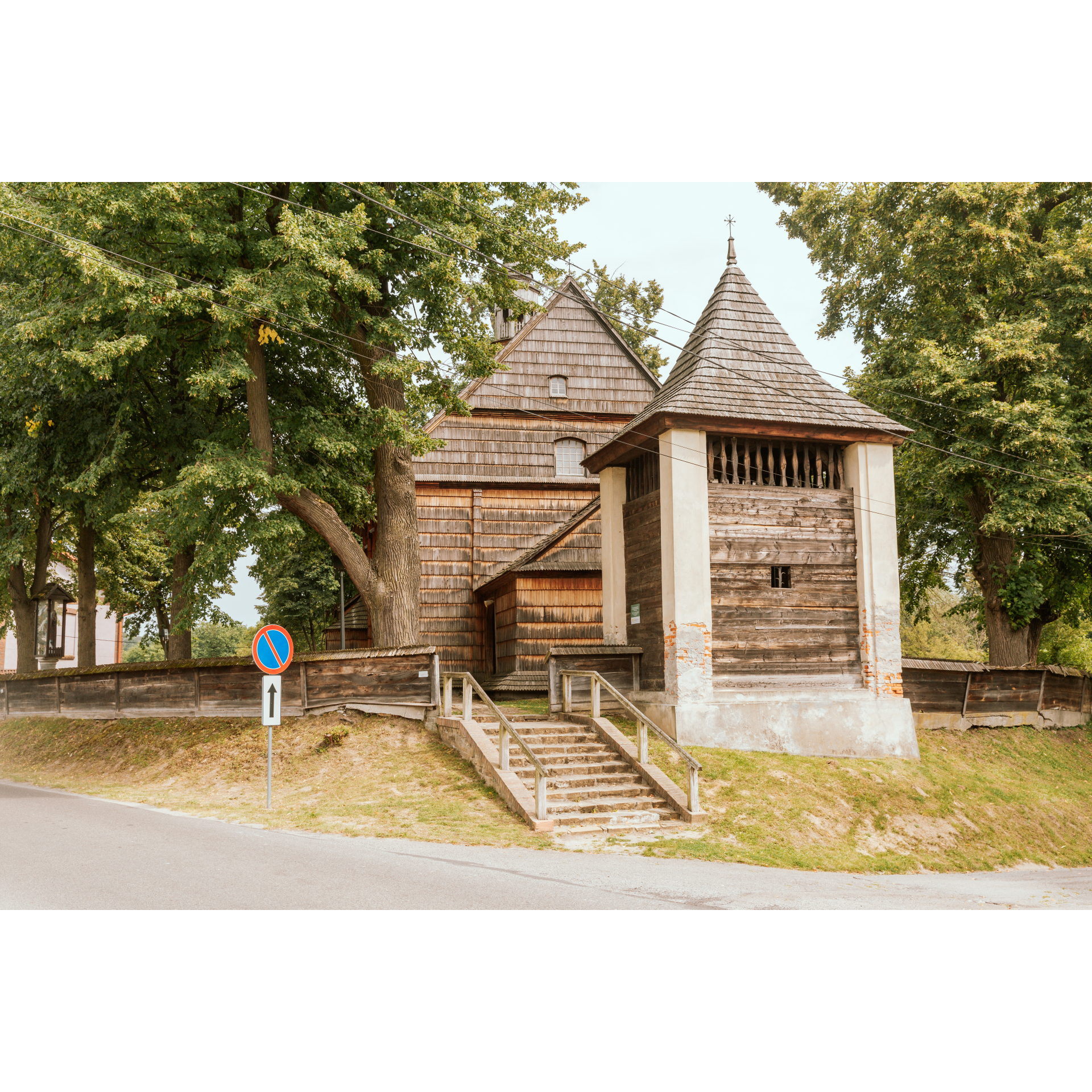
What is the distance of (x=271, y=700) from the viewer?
12945mm

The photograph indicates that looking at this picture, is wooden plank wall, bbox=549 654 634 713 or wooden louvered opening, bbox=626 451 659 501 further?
wooden louvered opening, bbox=626 451 659 501

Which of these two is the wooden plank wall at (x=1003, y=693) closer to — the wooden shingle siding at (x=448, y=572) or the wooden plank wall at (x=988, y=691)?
the wooden plank wall at (x=988, y=691)

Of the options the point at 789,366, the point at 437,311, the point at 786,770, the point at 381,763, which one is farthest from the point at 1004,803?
the point at 437,311

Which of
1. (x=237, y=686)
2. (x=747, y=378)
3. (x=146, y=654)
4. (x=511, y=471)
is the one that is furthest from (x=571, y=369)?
(x=146, y=654)

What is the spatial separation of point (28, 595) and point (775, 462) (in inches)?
824

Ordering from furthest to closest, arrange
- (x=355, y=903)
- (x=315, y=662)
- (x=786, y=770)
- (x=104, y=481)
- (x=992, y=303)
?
(x=992, y=303) → (x=104, y=481) → (x=315, y=662) → (x=786, y=770) → (x=355, y=903)

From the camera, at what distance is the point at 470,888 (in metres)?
7.94

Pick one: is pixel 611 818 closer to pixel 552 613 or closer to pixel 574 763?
pixel 574 763

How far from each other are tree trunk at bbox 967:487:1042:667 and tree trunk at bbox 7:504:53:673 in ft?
80.9

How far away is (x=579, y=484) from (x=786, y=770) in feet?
40.0

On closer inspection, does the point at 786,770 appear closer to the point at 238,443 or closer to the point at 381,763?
the point at 381,763

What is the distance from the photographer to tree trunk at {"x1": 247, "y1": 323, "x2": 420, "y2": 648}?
57.1ft

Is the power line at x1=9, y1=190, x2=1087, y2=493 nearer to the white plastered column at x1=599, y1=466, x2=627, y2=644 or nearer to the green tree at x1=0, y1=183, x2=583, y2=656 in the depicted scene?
the green tree at x1=0, y1=183, x2=583, y2=656

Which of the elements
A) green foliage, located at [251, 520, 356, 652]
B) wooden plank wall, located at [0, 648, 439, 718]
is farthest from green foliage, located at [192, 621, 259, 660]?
wooden plank wall, located at [0, 648, 439, 718]
